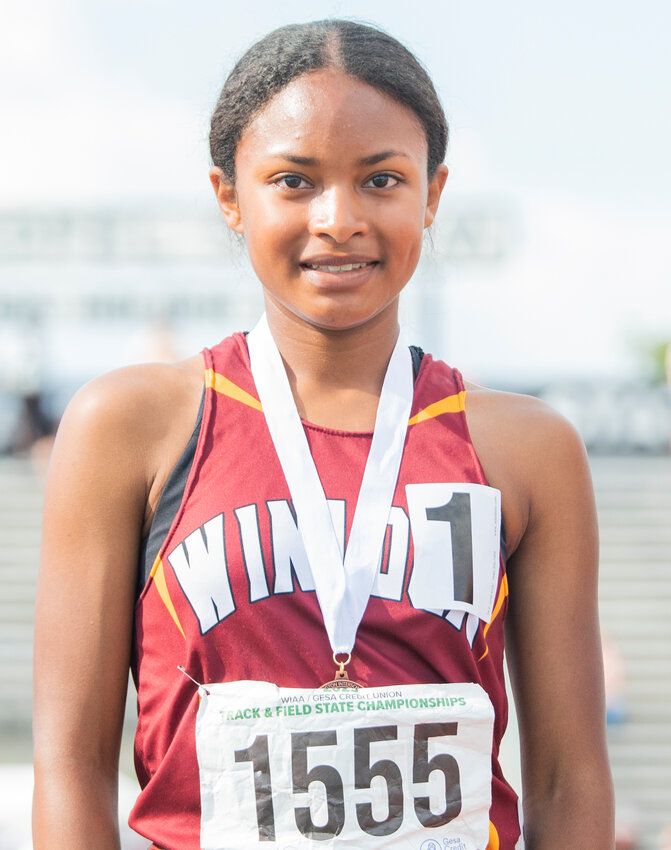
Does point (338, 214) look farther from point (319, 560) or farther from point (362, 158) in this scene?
point (319, 560)

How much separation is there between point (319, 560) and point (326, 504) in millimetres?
94

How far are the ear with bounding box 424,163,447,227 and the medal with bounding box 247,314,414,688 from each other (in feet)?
1.16

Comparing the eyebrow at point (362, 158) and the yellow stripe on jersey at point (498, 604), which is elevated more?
the eyebrow at point (362, 158)

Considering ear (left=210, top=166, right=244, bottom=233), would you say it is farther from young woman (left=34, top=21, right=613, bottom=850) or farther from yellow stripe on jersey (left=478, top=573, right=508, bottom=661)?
yellow stripe on jersey (left=478, top=573, right=508, bottom=661)

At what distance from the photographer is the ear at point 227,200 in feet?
6.84

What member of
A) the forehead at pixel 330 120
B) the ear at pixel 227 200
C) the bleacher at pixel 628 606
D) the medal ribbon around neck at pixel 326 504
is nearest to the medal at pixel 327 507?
the medal ribbon around neck at pixel 326 504

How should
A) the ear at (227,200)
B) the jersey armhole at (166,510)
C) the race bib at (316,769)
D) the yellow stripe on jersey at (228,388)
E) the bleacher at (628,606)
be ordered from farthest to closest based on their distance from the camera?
the bleacher at (628,606) → the ear at (227,200) → the yellow stripe on jersey at (228,388) → the jersey armhole at (166,510) → the race bib at (316,769)

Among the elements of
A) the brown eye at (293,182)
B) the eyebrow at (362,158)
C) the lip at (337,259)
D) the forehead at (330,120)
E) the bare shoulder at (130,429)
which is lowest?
the bare shoulder at (130,429)

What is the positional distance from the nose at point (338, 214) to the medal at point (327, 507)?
26cm

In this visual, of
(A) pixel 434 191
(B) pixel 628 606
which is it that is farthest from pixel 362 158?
(B) pixel 628 606

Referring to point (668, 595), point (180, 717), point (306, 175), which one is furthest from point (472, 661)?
point (668, 595)

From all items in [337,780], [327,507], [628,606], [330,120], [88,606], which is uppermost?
[330,120]

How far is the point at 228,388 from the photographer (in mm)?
1959

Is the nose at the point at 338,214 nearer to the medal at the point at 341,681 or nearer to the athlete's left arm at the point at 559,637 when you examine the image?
the athlete's left arm at the point at 559,637
